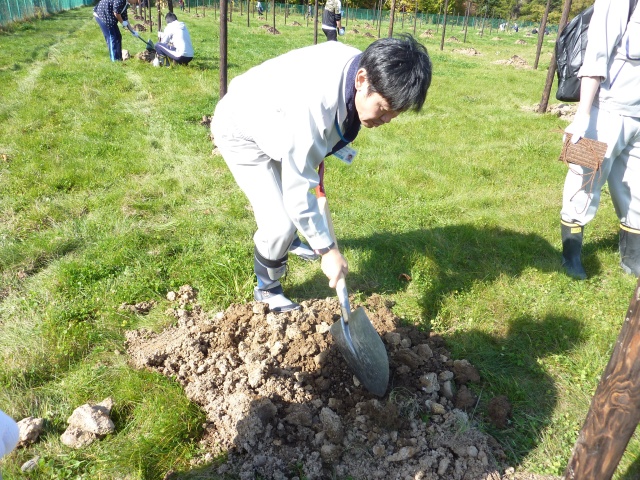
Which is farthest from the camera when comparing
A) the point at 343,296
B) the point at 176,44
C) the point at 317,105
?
the point at 176,44

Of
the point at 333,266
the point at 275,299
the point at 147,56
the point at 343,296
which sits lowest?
the point at 275,299

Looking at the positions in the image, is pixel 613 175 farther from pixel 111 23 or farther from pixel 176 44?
pixel 111 23

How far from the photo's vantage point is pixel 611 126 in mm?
3055

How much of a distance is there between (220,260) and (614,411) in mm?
2575

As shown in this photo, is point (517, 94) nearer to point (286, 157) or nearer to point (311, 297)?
point (311, 297)

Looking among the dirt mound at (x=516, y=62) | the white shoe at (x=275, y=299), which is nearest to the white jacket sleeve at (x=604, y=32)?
the white shoe at (x=275, y=299)

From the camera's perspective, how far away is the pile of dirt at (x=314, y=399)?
2.06 m

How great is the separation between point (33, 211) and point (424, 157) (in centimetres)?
420

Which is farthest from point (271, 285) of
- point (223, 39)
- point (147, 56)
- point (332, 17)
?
point (332, 17)

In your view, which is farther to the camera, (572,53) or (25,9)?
(25,9)

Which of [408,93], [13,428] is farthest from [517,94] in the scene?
[13,428]

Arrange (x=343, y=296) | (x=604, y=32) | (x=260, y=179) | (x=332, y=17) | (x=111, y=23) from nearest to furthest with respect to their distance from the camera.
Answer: (x=343, y=296) < (x=260, y=179) < (x=604, y=32) < (x=111, y=23) < (x=332, y=17)

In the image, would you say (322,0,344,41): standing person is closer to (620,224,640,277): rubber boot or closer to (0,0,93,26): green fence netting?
(620,224,640,277): rubber boot

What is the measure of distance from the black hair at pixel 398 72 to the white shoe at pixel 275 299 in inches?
57.8
